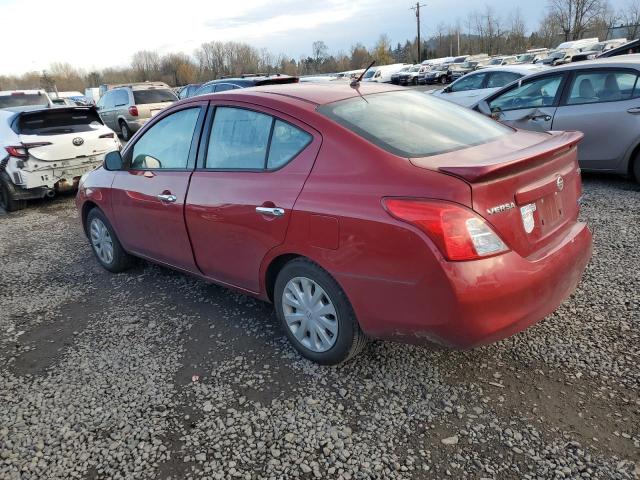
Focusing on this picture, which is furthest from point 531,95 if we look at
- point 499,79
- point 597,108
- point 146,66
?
point 146,66

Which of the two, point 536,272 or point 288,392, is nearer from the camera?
point 536,272

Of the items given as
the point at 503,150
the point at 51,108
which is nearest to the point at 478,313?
the point at 503,150

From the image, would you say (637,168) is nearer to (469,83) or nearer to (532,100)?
(532,100)

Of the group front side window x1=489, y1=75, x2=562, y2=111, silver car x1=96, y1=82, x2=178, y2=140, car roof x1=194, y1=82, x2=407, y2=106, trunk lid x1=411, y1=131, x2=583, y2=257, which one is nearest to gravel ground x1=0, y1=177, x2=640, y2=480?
trunk lid x1=411, y1=131, x2=583, y2=257

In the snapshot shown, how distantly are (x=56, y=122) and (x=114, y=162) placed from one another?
4428 millimetres

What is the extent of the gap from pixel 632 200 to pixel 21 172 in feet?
26.8

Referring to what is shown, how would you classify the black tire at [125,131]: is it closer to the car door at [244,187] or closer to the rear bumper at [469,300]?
the car door at [244,187]

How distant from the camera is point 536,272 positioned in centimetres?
246

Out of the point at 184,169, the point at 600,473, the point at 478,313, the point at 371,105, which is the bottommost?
the point at 600,473

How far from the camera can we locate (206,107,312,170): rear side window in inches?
116

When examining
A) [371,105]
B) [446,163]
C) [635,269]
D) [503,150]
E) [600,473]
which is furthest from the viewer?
[635,269]

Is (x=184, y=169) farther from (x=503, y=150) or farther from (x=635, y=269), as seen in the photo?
(x=635, y=269)

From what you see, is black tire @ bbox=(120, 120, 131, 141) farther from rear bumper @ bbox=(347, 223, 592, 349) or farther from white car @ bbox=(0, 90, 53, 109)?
rear bumper @ bbox=(347, 223, 592, 349)

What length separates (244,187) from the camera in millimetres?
3109
